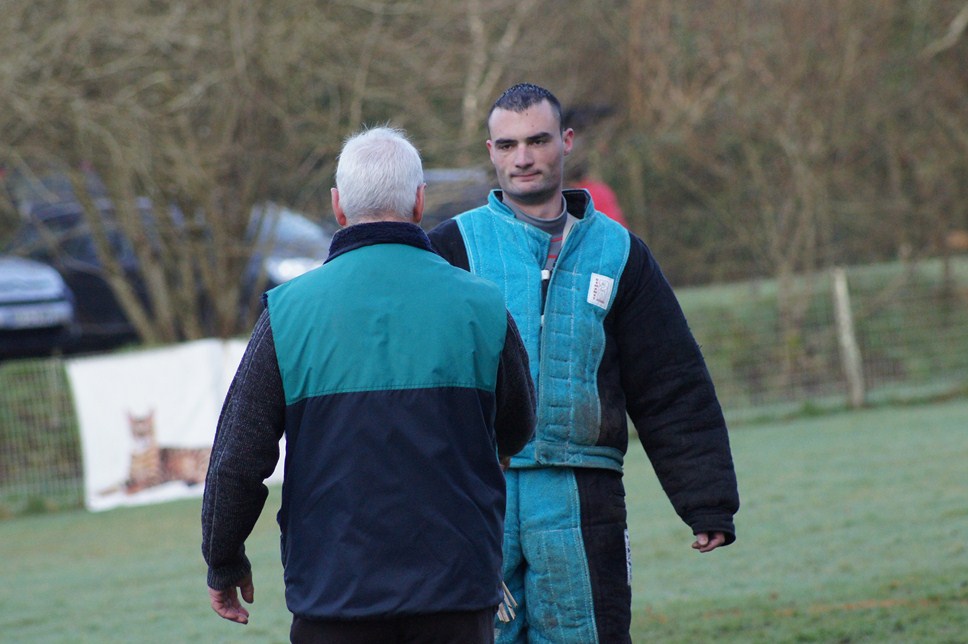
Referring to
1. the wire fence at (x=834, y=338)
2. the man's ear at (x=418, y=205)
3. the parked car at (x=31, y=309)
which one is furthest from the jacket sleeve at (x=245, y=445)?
the parked car at (x=31, y=309)

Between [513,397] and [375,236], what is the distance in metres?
0.47

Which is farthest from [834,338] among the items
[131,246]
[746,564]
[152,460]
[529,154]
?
[529,154]

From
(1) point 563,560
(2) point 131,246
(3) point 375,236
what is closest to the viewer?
(3) point 375,236

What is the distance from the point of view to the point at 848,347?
14.5m

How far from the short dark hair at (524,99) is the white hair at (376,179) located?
1.11 meters

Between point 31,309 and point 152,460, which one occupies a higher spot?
point 31,309

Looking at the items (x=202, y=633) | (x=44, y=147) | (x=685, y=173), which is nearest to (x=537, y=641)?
(x=202, y=633)

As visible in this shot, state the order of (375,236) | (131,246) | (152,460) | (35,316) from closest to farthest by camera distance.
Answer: (375,236) → (152,460) → (131,246) → (35,316)

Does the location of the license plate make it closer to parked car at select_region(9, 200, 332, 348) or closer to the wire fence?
parked car at select_region(9, 200, 332, 348)

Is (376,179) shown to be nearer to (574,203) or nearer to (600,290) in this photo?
(600,290)

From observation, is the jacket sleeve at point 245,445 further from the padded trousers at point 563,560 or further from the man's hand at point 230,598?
the padded trousers at point 563,560

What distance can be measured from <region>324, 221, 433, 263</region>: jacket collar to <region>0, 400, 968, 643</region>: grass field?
324cm

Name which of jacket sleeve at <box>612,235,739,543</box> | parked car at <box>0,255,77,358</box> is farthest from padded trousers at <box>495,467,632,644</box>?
parked car at <box>0,255,77,358</box>

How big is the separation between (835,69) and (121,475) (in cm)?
904
